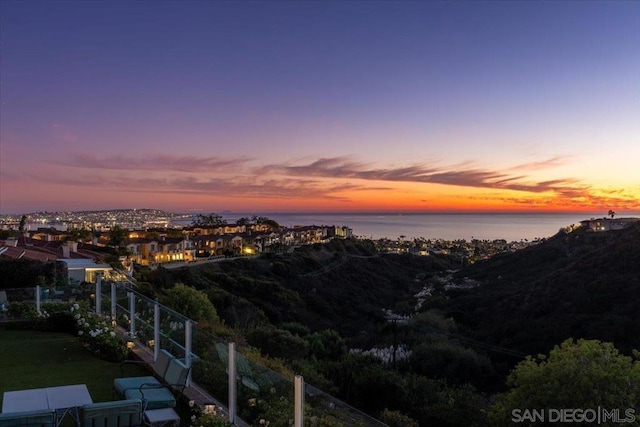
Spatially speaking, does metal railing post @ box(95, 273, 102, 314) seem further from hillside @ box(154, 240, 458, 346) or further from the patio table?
hillside @ box(154, 240, 458, 346)

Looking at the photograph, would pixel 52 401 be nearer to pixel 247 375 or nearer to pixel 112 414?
pixel 112 414

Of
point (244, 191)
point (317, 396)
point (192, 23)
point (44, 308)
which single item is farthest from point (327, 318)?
point (244, 191)

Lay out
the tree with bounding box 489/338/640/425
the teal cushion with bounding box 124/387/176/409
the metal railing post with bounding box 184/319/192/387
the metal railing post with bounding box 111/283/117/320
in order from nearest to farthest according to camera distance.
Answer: the teal cushion with bounding box 124/387/176/409, the metal railing post with bounding box 184/319/192/387, the tree with bounding box 489/338/640/425, the metal railing post with bounding box 111/283/117/320

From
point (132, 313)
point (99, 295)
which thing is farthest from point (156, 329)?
point (99, 295)

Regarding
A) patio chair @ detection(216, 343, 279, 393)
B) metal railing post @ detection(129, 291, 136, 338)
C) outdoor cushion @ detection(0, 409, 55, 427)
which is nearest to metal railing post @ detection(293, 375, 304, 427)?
patio chair @ detection(216, 343, 279, 393)

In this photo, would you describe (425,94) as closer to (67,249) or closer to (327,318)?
(327,318)

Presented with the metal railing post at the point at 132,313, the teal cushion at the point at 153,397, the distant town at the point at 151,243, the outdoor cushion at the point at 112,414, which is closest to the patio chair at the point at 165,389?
the teal cushion at the point at 153,397
